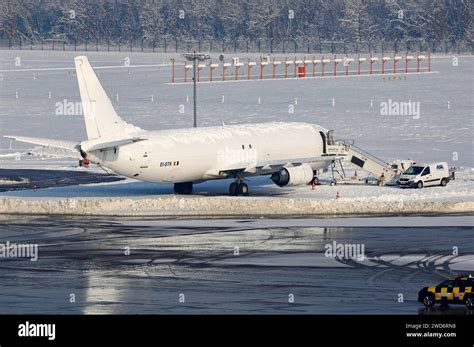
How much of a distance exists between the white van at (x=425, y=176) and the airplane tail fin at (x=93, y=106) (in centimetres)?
1931

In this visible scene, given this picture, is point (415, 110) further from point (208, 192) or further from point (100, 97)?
point (100, 97)

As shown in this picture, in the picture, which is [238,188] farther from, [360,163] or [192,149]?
[360,163]

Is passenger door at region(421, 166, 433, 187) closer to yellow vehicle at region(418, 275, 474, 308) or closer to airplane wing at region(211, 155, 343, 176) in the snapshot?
airplane wing at region(211, 155, 343, 176)

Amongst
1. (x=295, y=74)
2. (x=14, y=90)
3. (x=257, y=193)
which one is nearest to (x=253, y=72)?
(x=295, y=74)

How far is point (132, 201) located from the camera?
7000cm

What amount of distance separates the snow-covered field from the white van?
0.85m

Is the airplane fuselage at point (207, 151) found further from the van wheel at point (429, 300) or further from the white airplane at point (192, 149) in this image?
the van wheel at point (429, 300)

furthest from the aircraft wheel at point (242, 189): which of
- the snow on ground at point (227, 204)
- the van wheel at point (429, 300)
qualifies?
the van wheel at point (429, 300)

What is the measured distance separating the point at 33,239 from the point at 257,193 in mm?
21063

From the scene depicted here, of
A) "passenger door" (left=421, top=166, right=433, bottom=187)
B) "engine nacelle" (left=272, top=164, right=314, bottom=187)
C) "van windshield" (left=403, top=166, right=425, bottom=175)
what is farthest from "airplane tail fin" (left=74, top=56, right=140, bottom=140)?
"passenger door" (left=421, top=166, right=433, bottom=187)

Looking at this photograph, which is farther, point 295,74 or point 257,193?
point 295,74

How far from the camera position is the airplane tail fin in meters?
68.2

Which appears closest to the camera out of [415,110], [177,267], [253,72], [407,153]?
[177,267]

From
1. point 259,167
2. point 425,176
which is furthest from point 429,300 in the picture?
point 425,176
